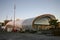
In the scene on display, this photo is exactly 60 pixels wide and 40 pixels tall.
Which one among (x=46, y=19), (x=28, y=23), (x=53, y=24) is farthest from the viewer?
(x=46, y=19)

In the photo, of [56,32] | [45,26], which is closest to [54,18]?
[45,26]

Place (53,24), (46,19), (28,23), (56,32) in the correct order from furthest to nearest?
(46,19) < (28,23) < (53,24) < (56,32)

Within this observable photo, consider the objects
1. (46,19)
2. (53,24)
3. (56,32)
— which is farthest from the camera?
(46,19)

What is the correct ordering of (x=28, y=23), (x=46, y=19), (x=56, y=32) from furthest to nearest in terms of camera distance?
(x=46, y=19) → (x=28, y=23) → (x=56, y=32)

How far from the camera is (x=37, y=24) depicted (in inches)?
2104

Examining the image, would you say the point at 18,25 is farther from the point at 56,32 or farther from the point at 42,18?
the point at 56,32

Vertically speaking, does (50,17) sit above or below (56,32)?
above

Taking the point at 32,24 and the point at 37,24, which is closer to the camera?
the point at 32,24

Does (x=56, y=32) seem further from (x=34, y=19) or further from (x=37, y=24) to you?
(x=37, y=24)

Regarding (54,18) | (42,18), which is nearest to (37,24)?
(42,18)

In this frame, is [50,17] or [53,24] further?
[50,17]

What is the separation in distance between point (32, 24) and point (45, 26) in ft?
28.2

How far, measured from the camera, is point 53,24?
47.2 metres

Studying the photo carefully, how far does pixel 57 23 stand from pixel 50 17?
134 inches
